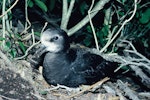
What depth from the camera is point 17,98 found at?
3.37 metres

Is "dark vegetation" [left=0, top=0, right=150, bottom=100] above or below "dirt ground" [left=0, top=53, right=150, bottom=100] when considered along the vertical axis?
above

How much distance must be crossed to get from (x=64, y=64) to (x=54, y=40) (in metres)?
0.31

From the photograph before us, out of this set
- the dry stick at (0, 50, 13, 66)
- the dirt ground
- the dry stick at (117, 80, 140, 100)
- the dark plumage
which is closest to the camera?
the dirt ground

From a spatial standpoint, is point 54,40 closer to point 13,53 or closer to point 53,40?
point 53,40

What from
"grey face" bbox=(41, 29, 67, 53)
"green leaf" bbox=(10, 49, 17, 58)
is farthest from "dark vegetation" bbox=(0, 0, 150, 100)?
"grey face" bbox=(41, 29, 67, 53)

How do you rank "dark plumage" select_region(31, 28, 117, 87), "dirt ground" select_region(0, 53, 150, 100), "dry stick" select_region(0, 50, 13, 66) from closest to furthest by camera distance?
"dirt ground" select_region(0, 53, 150, 100)
"dry stick" select_region(0, 50, 13, 66)
"dark plumage" select_region(31, 28, 117, 87)

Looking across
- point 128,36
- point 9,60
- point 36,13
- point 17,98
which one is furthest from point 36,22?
point 17,98

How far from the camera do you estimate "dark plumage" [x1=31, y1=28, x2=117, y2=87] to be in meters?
3.84

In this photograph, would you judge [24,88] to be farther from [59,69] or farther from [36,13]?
[36,13]

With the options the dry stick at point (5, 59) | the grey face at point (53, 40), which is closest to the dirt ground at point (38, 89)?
the dry stick at point (5, 59)

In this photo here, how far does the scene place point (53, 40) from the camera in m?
3.84

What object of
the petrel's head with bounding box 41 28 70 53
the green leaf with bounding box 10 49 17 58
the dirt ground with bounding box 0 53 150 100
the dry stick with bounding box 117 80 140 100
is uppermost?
the green leaf with bounding box 10 49 17 58

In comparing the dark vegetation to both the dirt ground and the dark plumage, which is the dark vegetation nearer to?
the dirt ground

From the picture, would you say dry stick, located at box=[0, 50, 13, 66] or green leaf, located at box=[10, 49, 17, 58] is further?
green leaf, located at box=[10, 49, 17, 58]
